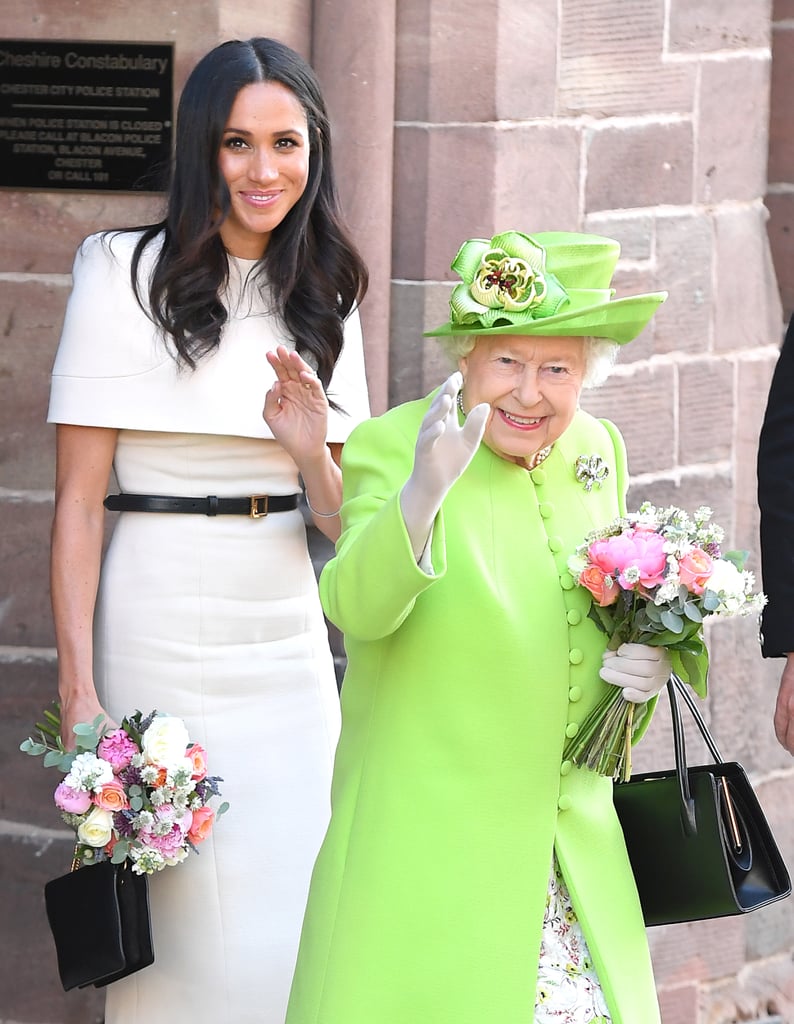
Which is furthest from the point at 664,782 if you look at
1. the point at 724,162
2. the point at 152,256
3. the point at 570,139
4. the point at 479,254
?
the point at 724,162

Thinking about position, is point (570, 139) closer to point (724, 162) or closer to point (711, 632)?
point (724, 162)

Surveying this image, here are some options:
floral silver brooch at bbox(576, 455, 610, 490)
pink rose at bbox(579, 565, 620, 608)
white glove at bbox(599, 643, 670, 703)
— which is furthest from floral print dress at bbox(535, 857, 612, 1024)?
floral silver brooch at bbox(576, 455, 610, 490)

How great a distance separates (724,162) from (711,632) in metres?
1.28

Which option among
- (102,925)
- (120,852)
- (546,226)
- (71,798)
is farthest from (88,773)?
(546,226)

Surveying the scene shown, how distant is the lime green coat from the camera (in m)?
2.46

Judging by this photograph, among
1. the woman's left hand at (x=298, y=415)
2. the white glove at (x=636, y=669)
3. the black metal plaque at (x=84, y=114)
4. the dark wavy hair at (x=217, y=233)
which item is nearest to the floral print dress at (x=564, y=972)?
the white glove at (x=636, y=669)

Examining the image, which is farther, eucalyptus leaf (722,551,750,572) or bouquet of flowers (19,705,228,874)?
bouquet of flowers (19,705,228,874)

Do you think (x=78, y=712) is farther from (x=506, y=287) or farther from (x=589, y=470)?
(x=506, y=287)

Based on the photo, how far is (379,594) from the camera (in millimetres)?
2324

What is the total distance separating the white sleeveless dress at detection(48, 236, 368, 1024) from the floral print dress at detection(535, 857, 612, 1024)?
0.82 m

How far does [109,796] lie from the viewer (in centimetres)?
292

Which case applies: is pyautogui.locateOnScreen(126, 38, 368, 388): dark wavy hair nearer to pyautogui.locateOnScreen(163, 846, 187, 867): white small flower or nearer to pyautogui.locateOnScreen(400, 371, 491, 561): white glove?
pyautogui.locateOnScreen(163, 846, 187, 867): white small flower

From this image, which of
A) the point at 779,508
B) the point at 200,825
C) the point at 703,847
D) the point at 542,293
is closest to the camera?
the point at 542,293

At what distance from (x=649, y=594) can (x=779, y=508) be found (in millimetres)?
812
